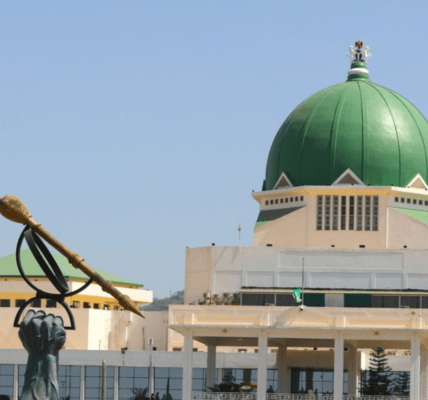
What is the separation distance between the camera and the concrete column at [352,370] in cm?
8425

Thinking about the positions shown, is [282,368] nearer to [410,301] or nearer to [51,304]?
[410,301]

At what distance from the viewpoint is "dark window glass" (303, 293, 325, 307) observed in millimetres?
89375

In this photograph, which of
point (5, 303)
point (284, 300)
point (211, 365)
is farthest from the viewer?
point (5, 303)

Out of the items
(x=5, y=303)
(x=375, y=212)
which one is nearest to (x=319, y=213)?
(x=375, y=212)

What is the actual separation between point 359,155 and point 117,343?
19.2 m

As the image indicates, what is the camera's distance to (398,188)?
9200cm

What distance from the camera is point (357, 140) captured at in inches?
3617

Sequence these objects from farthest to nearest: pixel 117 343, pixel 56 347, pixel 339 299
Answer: pixel 117 343, pixel 339 299, pixel 56 347

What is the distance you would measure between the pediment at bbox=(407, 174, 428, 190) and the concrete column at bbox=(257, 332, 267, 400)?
59.0 ft

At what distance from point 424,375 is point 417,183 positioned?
14.5 meters

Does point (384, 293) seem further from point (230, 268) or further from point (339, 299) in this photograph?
point (230, 268)

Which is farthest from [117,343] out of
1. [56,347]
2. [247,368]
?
[56,347]

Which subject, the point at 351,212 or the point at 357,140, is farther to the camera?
the point at 351,212

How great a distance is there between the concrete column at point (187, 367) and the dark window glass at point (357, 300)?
13122 mm
